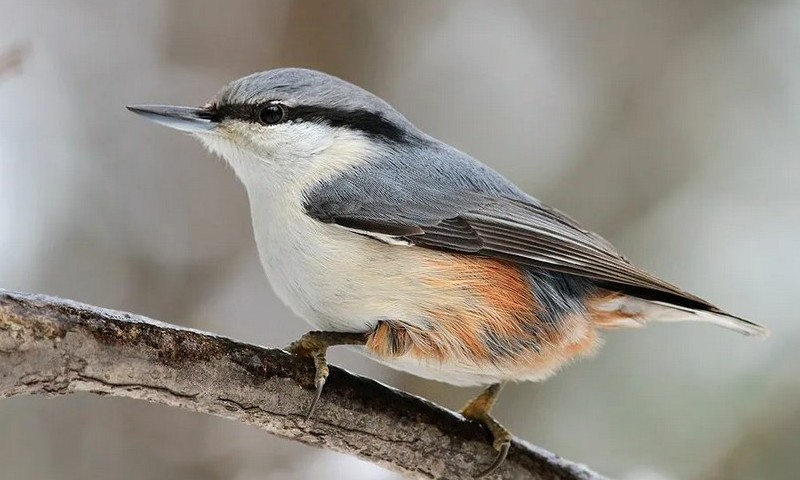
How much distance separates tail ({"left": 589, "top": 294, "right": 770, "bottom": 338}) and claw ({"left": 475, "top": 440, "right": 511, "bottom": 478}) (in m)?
0.35

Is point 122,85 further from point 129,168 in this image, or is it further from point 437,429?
point 437,429

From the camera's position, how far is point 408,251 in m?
1.73

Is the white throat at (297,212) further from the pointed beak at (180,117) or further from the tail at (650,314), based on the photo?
the tail at (650,314)

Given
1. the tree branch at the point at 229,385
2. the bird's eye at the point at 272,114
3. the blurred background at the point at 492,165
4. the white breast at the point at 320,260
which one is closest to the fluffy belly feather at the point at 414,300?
the white breast at the point at 320,260

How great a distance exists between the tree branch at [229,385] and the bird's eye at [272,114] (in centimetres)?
54

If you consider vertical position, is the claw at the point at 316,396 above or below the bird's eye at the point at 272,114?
below

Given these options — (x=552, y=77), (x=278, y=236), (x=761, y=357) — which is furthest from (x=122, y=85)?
(x=761, y=357)

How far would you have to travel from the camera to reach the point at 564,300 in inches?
72.9

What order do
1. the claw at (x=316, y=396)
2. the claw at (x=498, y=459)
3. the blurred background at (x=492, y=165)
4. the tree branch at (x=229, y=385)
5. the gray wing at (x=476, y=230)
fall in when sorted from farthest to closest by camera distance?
the blurred background at (x=492, y=165), the claw at (x=498, y=459), the gray wing at (x=476, y=230), the claw at (x=316, y=396), the tree branch at (x=229, y=385)

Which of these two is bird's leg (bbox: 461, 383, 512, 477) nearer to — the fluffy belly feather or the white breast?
the fluffy belly feather

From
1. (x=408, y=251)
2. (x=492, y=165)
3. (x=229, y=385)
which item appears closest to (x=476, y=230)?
(x=408, y=251)

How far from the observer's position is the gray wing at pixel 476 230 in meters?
1.76

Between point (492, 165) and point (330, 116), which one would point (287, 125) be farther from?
point (492, 165)

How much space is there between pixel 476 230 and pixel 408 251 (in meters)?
0.18
